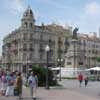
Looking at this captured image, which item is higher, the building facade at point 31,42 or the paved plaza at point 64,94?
the building facade at point 31,42

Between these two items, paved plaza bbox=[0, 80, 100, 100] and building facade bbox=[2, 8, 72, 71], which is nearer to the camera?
paved plaza bbox=[0, 80, 100, 100]

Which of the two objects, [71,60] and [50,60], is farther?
[50,60]

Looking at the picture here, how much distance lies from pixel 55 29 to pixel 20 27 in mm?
14733

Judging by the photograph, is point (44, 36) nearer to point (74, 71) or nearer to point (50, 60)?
point (50, 60)

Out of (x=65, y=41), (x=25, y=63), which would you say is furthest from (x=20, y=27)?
(x=65, y=41)

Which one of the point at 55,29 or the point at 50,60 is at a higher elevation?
the point at 55,29

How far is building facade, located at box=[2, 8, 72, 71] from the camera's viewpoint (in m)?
82.0

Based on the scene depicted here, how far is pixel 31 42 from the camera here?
8288 centimetres

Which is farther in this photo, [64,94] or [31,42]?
[31,42]

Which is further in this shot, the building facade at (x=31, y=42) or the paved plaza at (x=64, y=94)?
the building facade at (x=31, y=42)

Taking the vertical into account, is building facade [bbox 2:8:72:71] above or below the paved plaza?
above

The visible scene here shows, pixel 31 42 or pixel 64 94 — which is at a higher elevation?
pixel 31 42

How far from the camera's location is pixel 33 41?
8388 centimetres

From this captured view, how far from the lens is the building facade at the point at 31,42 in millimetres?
82000
